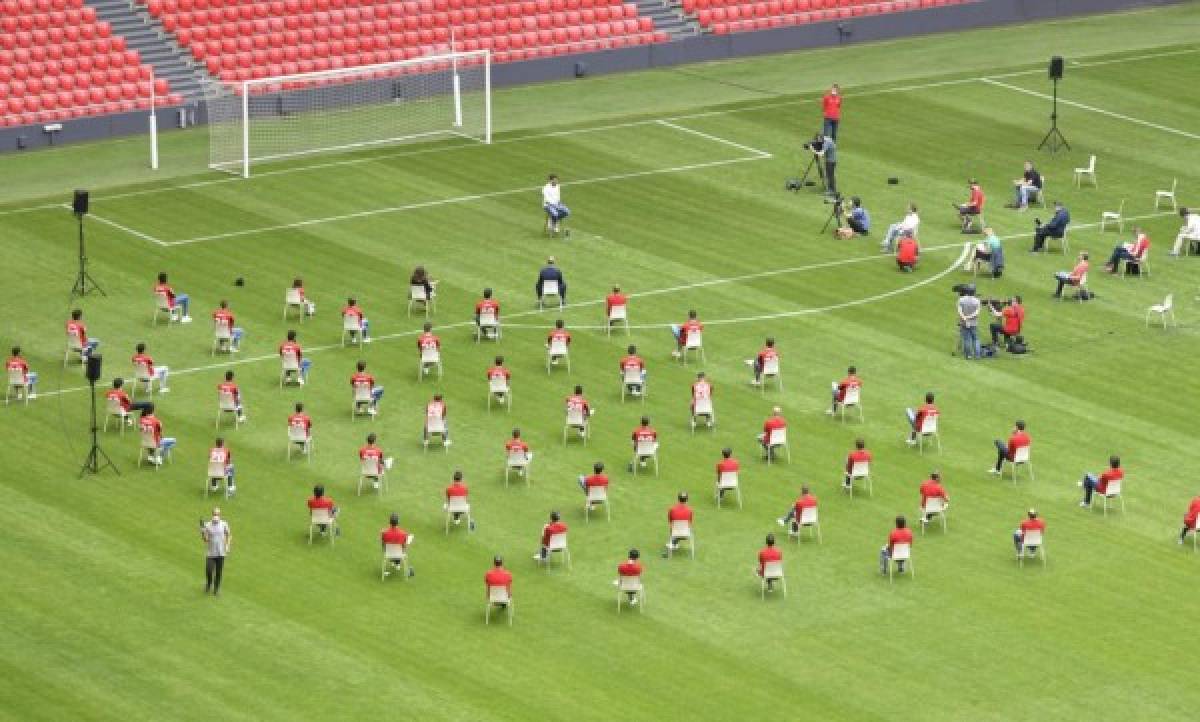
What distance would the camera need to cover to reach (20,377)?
2699 inches

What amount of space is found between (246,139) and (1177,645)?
3959 cm

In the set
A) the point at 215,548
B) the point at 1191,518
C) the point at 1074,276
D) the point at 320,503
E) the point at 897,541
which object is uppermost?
the point at 1074,276

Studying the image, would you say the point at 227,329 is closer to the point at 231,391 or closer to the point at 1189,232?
the point at 231,391

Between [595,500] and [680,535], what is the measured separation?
2.56 metres

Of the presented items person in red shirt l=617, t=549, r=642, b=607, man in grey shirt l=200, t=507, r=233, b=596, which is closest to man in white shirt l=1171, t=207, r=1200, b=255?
person in red shirt l=617, t=549, r=642, b=607

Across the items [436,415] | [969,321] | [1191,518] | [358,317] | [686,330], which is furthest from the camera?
[969,321]

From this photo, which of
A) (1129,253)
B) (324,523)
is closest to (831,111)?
(1129,253)

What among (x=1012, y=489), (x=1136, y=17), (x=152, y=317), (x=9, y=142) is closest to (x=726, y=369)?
(x=1012, y=489)

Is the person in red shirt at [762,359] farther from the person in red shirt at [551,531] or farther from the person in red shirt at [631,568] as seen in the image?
the person in red shirt at [631,568]

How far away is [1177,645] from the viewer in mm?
57375

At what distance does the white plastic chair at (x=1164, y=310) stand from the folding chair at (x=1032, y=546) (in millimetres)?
15361

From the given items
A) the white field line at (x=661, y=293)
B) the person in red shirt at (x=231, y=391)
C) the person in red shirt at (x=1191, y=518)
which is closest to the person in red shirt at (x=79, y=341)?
the white field line at (x=661, y=293)

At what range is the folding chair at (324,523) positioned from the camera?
61062 millimetres

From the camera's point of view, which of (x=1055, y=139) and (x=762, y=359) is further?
(x=1055, y=139)
